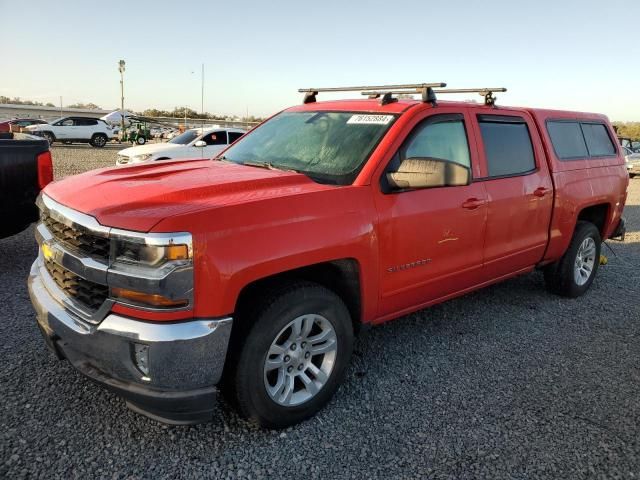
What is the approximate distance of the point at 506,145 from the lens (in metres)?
4.13

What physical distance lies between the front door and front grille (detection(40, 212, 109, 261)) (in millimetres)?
1547

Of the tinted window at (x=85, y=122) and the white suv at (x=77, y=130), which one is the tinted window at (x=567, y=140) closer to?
the white suv at (x=77, y=130)

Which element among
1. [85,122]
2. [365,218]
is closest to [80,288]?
[365,218]

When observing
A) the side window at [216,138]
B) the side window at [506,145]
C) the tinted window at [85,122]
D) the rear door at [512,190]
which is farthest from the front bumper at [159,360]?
the tinted window at [85,122]

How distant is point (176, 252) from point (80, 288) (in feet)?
2.31

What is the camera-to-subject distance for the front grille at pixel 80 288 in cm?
242

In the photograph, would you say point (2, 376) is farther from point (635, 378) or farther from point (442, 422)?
point (635, 378)

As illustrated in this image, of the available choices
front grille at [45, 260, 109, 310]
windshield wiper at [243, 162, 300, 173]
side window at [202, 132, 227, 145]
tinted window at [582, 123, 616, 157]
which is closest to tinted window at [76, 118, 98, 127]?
side window at [202, 132, 227, 145]

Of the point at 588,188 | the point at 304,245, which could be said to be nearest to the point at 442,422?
the point at 304,245

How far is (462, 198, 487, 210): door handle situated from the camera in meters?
3.55

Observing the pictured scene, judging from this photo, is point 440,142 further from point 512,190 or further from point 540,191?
point 540,191

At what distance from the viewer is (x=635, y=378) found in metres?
3.59

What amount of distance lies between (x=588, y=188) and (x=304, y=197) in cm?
362

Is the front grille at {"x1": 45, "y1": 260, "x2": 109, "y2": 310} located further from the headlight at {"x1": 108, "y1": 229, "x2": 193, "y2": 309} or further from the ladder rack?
the ladder rack
